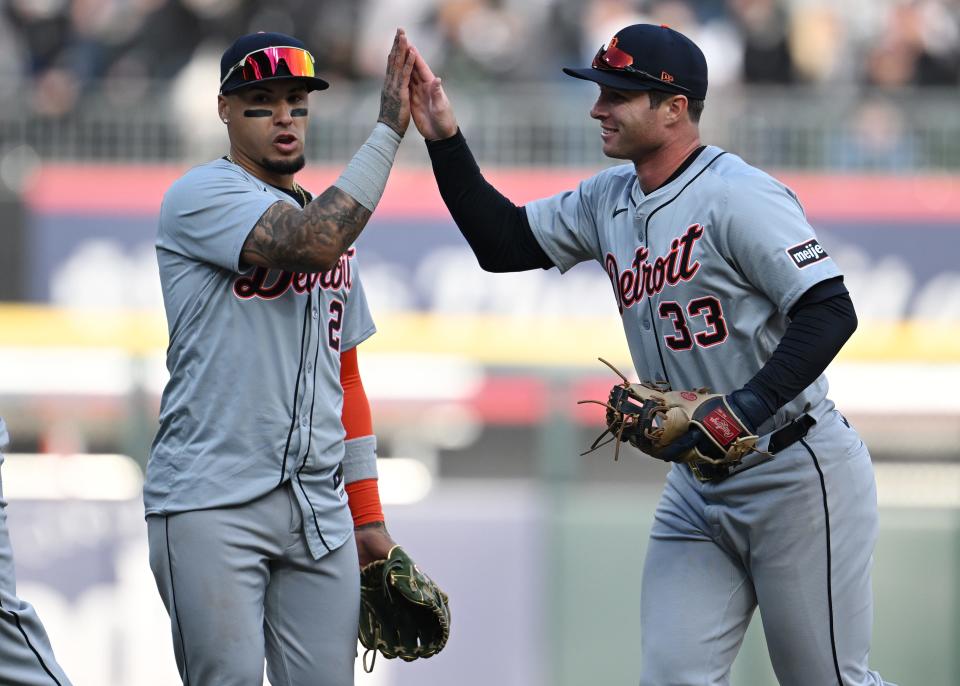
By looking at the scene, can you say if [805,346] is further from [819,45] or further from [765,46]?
[819,45]

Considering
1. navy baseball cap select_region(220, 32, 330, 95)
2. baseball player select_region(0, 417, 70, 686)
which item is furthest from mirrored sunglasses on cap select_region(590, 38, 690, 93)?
baseball player select_region(0, 417, 70, 686)

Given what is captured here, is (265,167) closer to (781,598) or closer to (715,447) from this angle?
(715,447)

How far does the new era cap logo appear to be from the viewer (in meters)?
3.82

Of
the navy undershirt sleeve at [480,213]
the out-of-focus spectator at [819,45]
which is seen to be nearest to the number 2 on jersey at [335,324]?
the navy undershirt sleeve at [480,213]

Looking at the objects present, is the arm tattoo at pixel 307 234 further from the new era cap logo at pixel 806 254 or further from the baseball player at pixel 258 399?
the new era cap logo at pixel 806 254

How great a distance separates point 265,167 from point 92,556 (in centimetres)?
272

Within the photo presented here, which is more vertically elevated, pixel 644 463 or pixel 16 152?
pixel 16 152

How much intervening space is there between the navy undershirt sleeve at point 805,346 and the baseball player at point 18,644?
5.89 ft

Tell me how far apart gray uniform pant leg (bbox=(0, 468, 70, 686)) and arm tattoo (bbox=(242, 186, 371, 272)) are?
2.92 feet

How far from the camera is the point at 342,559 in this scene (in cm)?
393

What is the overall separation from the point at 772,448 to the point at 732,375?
0.21m

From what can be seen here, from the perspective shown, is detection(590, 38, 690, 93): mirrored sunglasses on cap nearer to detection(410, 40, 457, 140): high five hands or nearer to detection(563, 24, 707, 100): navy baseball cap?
detection(563, 24, 707, 100): navy baseball cap

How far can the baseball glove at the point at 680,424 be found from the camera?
3.75 metres

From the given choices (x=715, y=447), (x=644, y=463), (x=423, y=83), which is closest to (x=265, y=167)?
(x=423, y=83)
